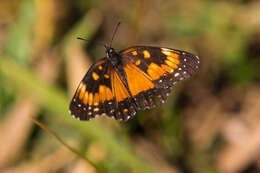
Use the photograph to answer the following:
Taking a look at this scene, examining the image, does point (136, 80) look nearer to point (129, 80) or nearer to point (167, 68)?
point (129, 80)

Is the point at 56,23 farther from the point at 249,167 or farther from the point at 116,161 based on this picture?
the point at 249,167

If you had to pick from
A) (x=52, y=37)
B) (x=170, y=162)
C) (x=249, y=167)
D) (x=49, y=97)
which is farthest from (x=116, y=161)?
(x=52, y=37)

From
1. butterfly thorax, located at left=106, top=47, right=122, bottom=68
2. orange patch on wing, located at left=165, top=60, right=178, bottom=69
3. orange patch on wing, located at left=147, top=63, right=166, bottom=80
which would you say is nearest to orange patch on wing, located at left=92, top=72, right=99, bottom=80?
butterfly thorax, located at left=106, top=47, right=122, bottom=68

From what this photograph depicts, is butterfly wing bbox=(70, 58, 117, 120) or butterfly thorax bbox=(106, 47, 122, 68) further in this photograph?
butterfly thorax bbox=(106, 47, 122, 68)

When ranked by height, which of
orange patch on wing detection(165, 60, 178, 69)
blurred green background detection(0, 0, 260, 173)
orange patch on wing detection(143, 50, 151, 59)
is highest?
orange patch on wing detection(143, 50, 151, 59)

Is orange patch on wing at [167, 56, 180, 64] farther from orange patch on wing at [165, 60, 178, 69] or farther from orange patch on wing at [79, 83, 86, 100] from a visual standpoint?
orange patch on wing at [79, 83, 86, 100]

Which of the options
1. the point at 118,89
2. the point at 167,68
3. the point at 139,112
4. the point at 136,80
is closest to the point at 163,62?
the point at 167,68

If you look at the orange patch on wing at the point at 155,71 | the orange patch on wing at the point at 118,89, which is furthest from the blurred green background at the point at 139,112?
the orange patch on wing at the point at 155,71
